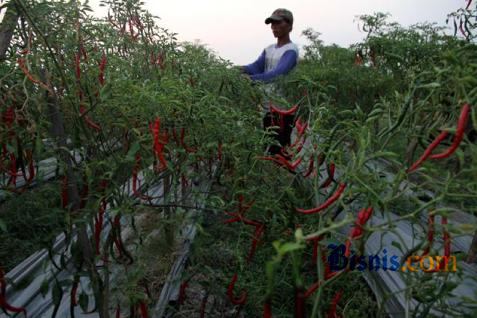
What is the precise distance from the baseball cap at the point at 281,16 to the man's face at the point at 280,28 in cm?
3

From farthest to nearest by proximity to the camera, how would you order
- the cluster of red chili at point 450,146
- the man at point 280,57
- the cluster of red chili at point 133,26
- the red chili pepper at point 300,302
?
the man at point 280,57, the cluster of red chili at point 133,26, the red chili pepper at point 300,302, the cluster of red chili at point 450,146

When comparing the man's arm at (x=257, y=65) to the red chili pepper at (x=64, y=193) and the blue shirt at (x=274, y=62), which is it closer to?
the blue shirt at (x=274, y=62)

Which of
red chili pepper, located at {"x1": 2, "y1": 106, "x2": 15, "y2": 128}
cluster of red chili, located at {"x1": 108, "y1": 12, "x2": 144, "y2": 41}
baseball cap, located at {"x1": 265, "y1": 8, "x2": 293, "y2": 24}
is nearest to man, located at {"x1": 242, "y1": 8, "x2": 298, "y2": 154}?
baseball cap, located at {"x1": 265, "y1": 8, "x2": 293, "y2": 24}

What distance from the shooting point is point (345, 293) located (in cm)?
187

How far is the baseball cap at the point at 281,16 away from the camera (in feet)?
11.0

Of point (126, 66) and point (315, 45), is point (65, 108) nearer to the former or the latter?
point (126, 66)

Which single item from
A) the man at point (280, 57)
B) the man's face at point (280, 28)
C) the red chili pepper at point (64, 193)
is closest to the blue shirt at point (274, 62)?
the man at point (280, 57)

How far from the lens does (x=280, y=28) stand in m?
3.37


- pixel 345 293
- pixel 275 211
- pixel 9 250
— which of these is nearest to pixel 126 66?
pixel 275 211

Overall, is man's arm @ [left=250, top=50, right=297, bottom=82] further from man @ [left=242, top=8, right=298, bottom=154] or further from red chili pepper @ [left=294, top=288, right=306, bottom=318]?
red chili pepper @ [left=294, top=288, right=306, bottom=318]

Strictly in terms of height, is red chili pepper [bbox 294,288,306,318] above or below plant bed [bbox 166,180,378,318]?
above

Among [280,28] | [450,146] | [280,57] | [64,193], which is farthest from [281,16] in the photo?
[450,146]

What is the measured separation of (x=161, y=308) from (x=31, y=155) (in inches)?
29.7

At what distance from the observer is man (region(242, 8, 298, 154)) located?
3.20 meters
